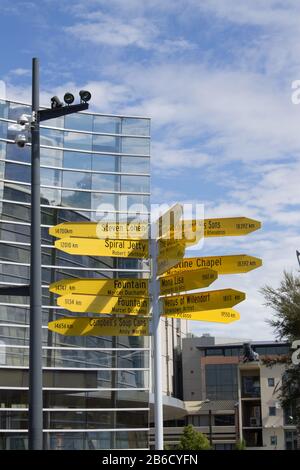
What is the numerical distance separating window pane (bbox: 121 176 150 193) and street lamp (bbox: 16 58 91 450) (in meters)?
19.7

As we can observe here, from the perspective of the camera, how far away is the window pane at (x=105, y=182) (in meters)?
31.7

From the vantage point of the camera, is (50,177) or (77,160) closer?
(50,177)

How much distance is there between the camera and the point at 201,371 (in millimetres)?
91875

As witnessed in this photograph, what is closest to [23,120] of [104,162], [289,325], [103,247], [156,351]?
[103,247]

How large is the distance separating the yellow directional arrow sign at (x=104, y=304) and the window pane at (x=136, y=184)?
19.7 m

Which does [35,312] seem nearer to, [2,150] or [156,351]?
[156,351]

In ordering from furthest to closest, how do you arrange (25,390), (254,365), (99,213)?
(254,365), (99,213), (25,390)

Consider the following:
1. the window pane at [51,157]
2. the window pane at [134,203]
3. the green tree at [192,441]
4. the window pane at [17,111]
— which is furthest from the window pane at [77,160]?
the green tree at [192,441]

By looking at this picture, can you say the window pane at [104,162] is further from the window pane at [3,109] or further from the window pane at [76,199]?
the window pane at [3,109]

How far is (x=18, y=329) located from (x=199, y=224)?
1785 centimetres

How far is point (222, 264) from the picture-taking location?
12.5 meters

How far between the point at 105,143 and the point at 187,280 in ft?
68.3
